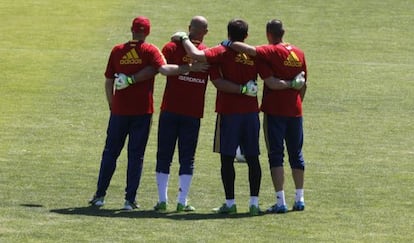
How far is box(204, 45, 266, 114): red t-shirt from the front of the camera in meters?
12.5

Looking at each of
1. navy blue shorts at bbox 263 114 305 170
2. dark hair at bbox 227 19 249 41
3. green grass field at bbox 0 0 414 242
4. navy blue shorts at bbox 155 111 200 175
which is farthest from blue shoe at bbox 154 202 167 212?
dark hair at bbox 227 19 249 41

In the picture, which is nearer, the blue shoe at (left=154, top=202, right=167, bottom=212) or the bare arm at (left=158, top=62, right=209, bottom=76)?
the bare arm at (left=158, top=62, right=209, bottom=76)

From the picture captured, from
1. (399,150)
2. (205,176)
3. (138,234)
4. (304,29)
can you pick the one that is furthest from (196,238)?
(304,29)

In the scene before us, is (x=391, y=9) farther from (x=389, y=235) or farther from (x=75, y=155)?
(x=389, y=235)

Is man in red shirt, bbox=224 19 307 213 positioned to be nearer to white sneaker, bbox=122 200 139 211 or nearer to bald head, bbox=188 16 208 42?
bald head, bbox=188 16 208 42

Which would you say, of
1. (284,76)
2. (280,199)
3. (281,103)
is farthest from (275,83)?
(280,199)

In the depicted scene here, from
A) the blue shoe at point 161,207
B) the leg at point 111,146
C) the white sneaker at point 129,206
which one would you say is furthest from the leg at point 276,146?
the leg at point 111,146

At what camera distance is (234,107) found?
12.5m

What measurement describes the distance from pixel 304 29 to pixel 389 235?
20.2 meters

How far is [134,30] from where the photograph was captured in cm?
1261

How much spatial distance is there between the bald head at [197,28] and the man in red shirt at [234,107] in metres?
0.24

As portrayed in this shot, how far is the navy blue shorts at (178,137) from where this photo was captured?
12.8m

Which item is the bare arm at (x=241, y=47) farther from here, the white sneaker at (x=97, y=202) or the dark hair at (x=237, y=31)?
the white sneaker at (x=97, y=202)

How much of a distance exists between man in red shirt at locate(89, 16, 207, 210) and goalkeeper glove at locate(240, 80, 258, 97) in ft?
2.14
